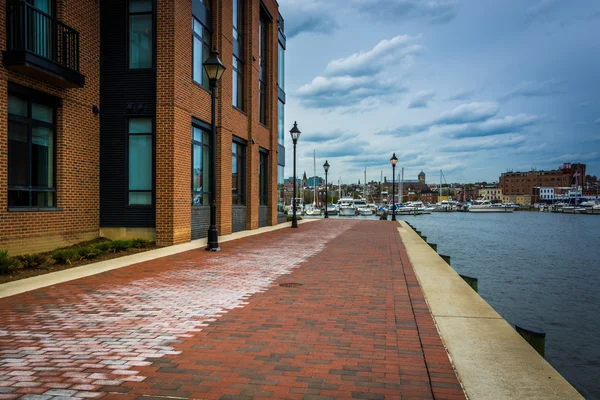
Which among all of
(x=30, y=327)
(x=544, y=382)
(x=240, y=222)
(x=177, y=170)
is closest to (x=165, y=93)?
(x=177, y=170)

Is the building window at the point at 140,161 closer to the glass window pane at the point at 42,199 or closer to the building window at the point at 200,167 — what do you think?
the building window at the point at 200,167

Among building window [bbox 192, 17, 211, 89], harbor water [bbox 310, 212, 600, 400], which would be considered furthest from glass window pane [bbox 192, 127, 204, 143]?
harbor water [bbox 310, 212, 600, 400]

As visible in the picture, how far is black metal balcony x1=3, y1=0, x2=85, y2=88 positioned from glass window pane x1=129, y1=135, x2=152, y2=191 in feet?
8.37

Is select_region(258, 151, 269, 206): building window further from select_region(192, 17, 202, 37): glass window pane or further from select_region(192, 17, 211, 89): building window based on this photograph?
select_region(192, 17, 202, 37): glass window pane

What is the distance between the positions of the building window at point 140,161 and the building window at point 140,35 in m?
1.95

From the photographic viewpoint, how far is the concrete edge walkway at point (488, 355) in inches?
156

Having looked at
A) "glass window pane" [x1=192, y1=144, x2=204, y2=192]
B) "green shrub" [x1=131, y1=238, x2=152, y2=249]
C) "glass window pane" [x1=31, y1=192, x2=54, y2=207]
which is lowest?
"green shrub" [x1=131, y1=238, x2=152, y2=249]

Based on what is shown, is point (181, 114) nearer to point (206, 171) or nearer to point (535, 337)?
point (206, 171)

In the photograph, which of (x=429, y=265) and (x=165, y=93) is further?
(x=165, y=93)

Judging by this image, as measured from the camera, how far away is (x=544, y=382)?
4.15m

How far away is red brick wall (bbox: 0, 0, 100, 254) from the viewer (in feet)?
35.7

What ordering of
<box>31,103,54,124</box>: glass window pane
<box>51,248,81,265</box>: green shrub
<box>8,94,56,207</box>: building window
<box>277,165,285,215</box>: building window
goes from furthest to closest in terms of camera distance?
1. <box>277,165,285,215</box>: building window
2. <box>31,103,54,124</box>: glass window pane
3. <box>8,94,56,207</box>: building window
4. <box>51,248,81,265</box>: green shrub

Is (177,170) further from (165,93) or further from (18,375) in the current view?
(18,375)

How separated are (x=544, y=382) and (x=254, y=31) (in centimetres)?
2202
